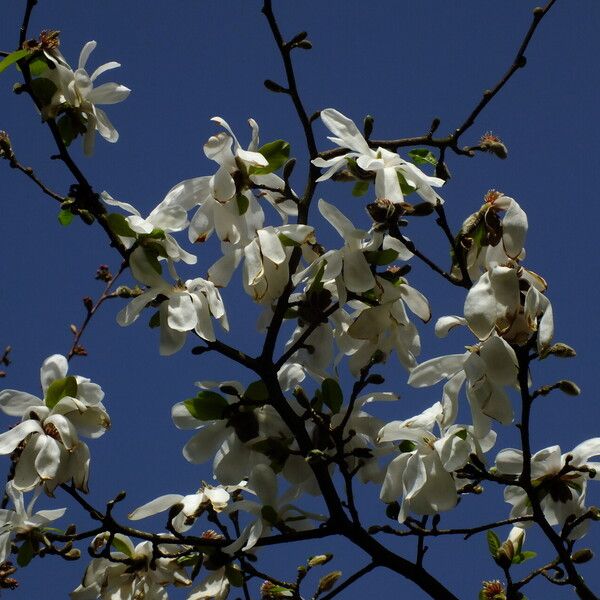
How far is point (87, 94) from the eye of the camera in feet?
6.46

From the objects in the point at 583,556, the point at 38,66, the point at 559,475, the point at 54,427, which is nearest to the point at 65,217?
the point at 38,66

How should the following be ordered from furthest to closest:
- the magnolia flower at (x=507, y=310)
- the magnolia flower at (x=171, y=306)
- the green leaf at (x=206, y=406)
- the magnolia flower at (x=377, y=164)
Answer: the green leaf at (x=206, y=406) < the magnolia flower at (x=171, y=306) < the magnolia flower at (x=377, y=164) < the magnolia flower at (x=507, y=310)

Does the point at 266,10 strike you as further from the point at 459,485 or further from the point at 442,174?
the point at 459,485

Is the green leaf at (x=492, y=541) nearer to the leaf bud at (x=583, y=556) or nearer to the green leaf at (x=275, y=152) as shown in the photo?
the leaf bud at (x=583, y=556)

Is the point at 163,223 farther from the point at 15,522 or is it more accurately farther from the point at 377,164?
the point at 15,522

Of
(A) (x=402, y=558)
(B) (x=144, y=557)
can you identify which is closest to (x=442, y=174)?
(A) (x=402, y=558)

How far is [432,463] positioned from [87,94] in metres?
0.95

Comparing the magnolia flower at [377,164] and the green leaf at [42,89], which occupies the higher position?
the green leaf at [42,89]

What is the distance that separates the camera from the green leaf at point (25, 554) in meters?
1.84

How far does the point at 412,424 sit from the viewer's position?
1823 millimetres

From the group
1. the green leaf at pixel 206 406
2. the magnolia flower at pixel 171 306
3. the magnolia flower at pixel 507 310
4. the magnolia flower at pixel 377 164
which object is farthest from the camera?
the green leaf at pixel 206 406

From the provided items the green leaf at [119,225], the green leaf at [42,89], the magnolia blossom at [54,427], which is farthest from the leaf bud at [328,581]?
the green leaf at [42,89]

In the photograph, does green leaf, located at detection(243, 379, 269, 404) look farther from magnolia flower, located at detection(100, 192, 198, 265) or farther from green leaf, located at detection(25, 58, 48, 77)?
green leaf, located at detection(25, 58, 48, 77)

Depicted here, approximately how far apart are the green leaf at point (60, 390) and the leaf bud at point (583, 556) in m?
0.94
